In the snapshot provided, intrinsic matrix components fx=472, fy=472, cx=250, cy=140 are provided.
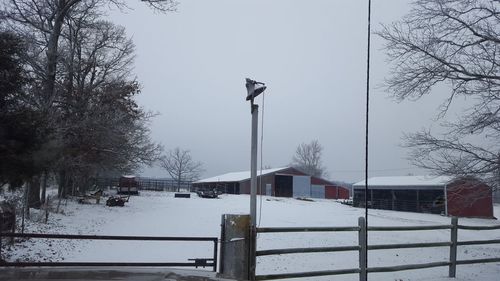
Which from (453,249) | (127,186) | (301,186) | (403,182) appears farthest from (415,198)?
(453,249)

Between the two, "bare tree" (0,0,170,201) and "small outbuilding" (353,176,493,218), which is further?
"small outbuilding" (353,176,493,218)

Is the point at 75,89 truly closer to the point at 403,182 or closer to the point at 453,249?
the point at 453,249

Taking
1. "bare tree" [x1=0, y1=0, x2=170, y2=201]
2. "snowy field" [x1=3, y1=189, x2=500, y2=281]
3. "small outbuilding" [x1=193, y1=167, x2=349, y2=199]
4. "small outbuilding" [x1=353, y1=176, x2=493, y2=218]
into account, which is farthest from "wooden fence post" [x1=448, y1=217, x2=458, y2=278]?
"small outbuilding" [x1=193, y1=167, x2=349, y2=199]

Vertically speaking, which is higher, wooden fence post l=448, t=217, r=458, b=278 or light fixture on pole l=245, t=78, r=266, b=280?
light fixture on pole l=245, t=78, r=266, b=280

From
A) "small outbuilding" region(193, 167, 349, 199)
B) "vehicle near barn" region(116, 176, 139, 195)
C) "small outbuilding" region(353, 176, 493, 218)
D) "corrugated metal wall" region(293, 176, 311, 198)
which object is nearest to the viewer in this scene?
"small outbuilding" region(353, 176, 493, 218)

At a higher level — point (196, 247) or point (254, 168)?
point (254, 168)

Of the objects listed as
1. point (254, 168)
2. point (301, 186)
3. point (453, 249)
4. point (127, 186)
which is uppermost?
point (254, 168)

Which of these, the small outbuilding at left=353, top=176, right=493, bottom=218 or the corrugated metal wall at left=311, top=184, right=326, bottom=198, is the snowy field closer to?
the small outbuilding at left=353, top=176, right=493, bottom=218

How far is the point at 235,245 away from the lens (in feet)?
25.6

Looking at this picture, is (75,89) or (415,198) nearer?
(75,89)

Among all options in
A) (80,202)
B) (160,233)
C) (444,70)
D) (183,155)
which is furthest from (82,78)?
(183,155)

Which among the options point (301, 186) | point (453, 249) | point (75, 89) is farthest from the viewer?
point (301, 186)

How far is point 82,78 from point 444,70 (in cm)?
2500

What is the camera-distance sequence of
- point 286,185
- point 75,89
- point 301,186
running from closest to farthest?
point 75,89, point 286,185, point 301,186
